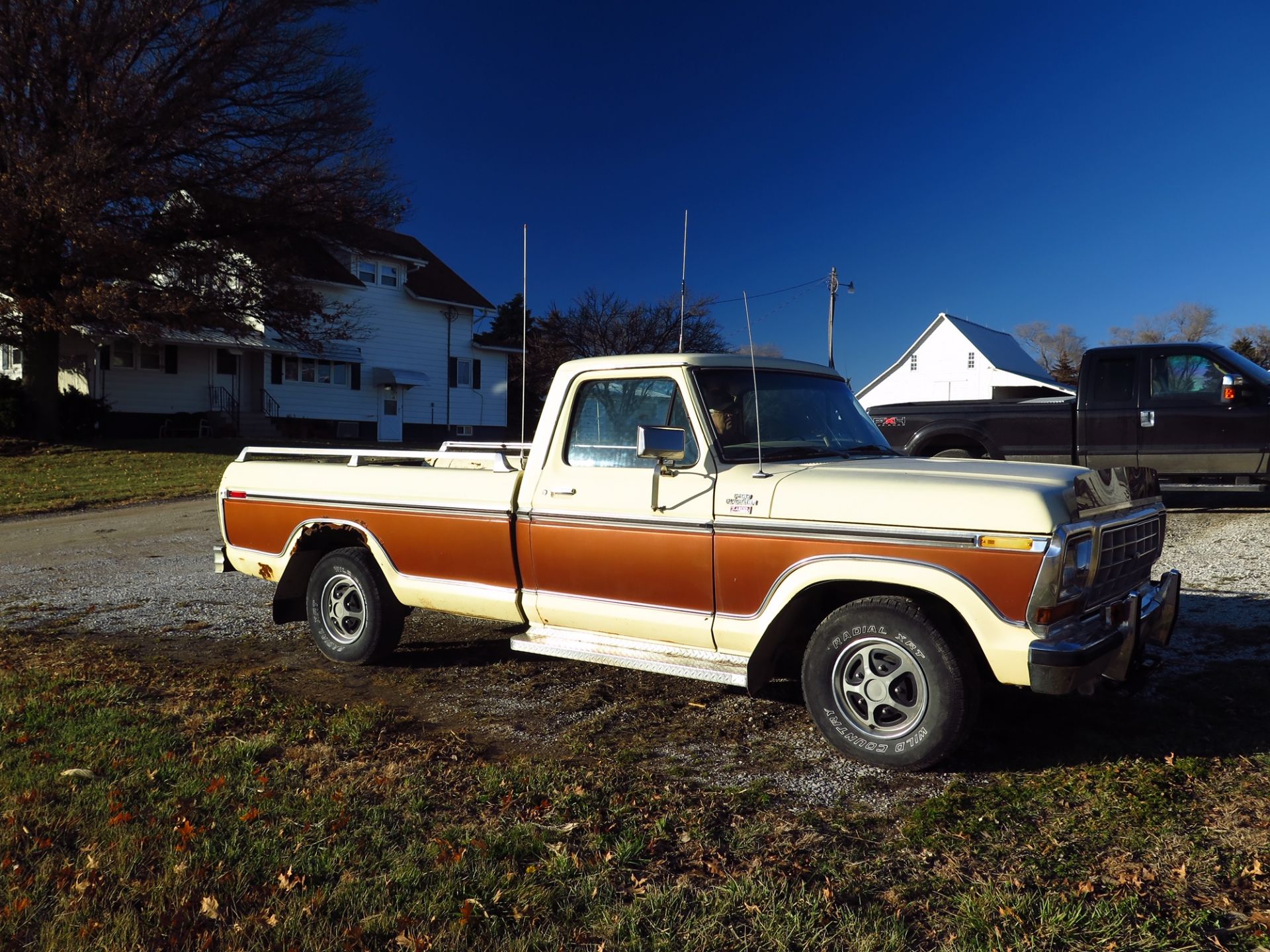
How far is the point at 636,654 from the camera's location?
5.08m

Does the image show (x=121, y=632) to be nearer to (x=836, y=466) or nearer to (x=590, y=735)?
(x=590, y=735)

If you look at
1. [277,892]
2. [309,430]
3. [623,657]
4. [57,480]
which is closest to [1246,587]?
[623,657]

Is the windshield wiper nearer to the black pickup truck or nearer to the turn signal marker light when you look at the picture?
the turn signal marker light

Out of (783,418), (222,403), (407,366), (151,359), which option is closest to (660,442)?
(783,418)

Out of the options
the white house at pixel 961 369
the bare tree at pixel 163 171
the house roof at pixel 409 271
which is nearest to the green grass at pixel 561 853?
the bare tree at pixel 163 171

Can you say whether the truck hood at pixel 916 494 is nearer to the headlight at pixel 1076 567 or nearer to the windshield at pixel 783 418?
the headlight at pixel 1076 567

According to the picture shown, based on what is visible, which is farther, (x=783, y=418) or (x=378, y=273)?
(x=378, y=273)

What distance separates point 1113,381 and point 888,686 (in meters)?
8.83

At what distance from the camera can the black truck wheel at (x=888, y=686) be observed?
4.17 metres

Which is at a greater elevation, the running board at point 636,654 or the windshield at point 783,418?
the windshield at point 783,418

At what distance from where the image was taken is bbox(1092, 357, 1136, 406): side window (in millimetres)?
11477

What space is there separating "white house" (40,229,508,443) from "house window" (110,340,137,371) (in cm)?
5

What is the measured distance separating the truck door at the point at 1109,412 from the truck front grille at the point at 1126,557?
22.1 ft

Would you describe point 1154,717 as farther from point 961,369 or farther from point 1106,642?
point 961,369
